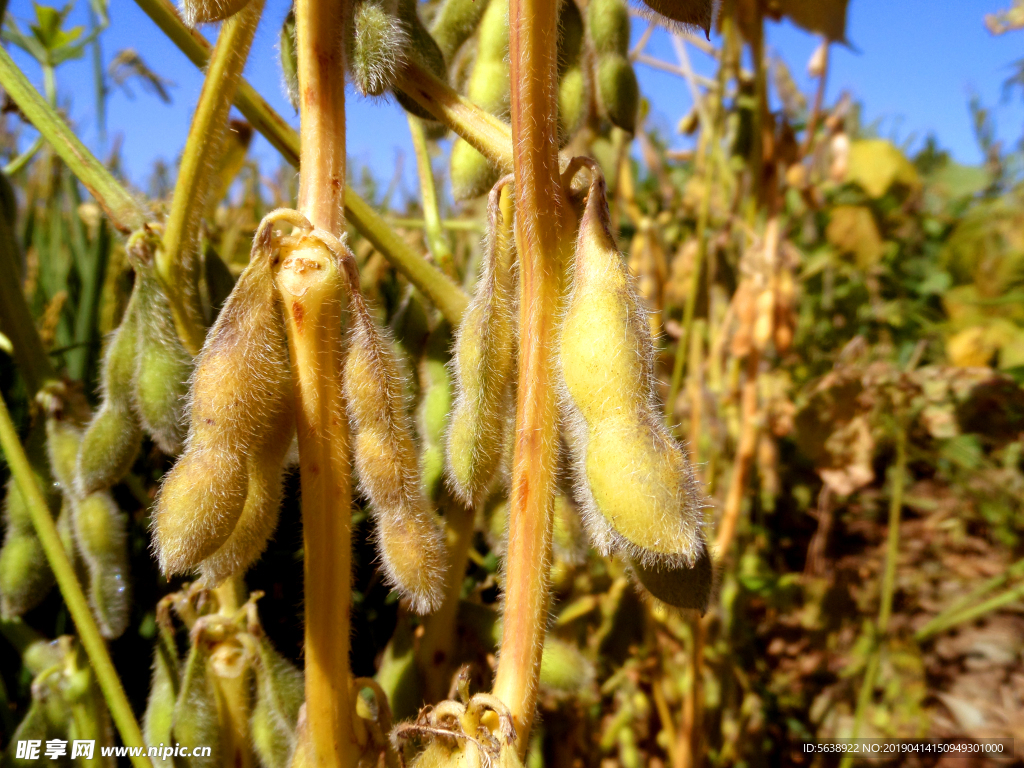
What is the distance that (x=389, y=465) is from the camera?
1.44ft

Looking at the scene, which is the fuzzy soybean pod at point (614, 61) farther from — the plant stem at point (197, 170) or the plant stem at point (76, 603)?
the plant stem at point (76, 603)

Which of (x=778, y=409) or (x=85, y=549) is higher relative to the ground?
(x=778, y=409)

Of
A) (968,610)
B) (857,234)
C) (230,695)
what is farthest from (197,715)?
(857,234)

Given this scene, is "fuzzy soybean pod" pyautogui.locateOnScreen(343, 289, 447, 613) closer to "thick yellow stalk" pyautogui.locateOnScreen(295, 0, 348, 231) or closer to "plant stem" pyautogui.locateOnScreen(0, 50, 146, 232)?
"thick yellow stalk" pyautogui.locateOnScreen(295, 0, 348, 231)

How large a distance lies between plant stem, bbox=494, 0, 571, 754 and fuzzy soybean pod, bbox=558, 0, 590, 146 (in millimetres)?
246

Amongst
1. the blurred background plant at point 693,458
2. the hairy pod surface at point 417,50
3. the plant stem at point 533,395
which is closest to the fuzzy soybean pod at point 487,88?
the blurred background plant at point 693,458

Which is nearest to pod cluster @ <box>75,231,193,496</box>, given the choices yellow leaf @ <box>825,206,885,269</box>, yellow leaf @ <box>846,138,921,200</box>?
yellow leaf @ <box>825,206,885,269</box>

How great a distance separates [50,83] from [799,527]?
195cm

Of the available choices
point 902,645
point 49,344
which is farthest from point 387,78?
point 902,645

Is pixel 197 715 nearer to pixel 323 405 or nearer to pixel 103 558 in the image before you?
pixel 103 558

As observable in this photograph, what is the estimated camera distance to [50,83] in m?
1.08

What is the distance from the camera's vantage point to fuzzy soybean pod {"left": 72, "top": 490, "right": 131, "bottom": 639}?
0.69 metres

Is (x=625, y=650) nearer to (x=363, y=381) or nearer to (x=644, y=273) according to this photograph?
(x=644, y=273)

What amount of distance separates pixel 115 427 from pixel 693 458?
84cm
